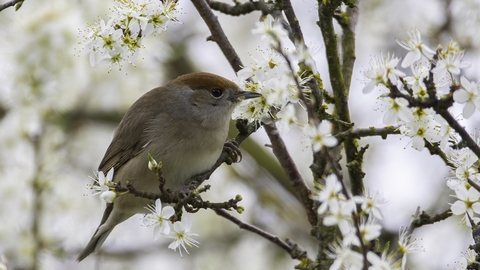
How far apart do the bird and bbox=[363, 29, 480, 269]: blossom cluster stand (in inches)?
80.0

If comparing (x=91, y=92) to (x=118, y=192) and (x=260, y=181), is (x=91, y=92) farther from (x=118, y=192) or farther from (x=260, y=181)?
(x=118, y=192)

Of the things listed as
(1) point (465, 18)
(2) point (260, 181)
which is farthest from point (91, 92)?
(1) point (465, 18)

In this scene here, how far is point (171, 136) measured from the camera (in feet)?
15.7

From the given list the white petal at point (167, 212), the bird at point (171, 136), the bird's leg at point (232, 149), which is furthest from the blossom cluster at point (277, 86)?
the bird at point (171, 136)

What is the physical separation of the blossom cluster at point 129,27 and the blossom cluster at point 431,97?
118cm

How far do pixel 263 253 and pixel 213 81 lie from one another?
178 inches

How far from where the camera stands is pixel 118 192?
298cm

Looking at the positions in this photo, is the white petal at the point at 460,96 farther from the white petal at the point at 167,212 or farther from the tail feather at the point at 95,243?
the tail feather at the point at 95,243

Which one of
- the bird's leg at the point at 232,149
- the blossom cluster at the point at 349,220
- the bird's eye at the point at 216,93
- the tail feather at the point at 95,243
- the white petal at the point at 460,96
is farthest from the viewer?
the tail feather at the point at 95,243

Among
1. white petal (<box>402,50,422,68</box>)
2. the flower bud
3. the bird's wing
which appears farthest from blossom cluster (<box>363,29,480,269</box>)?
the bird's wing

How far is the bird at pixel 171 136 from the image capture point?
4.57m

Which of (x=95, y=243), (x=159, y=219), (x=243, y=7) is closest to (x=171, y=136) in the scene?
(x=243, y=7)

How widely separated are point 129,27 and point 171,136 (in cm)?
165

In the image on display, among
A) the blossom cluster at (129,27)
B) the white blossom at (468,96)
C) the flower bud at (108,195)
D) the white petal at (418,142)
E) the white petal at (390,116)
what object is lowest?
the white petal at (418,142)
